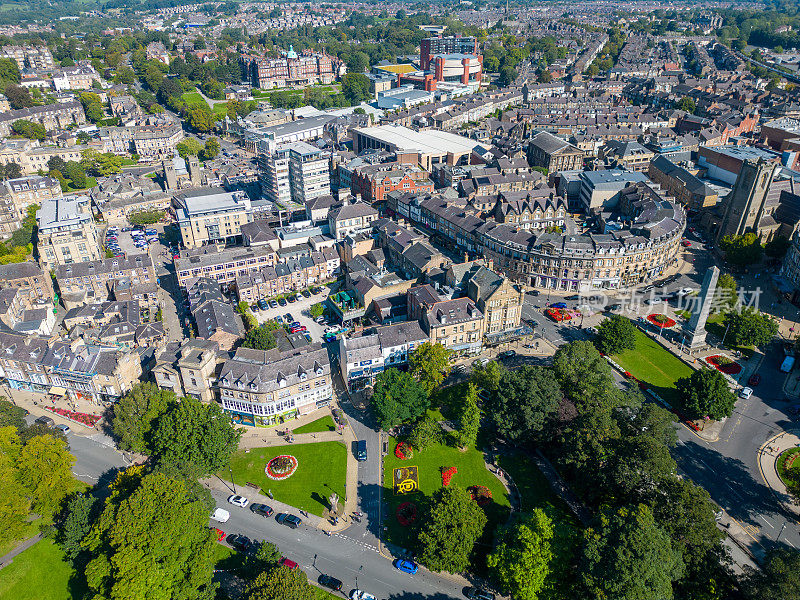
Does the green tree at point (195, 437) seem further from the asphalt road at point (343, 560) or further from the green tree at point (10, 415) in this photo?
the green tree at point (10, 415)

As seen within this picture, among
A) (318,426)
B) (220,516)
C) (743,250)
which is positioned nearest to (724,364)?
(743,250)

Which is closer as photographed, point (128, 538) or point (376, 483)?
point (128, 538)

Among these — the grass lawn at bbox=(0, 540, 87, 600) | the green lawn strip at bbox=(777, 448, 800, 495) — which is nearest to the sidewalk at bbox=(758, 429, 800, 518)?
the green lawn strip at bbox=(777, 448, 800, 495)

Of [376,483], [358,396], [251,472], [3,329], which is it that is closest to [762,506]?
[376,483]

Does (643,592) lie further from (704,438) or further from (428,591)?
(704,438)

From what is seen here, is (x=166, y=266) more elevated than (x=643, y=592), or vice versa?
(x=643, y=592)

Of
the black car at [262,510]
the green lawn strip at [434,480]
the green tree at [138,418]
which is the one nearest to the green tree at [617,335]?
the green lawn strip at [434,480]
